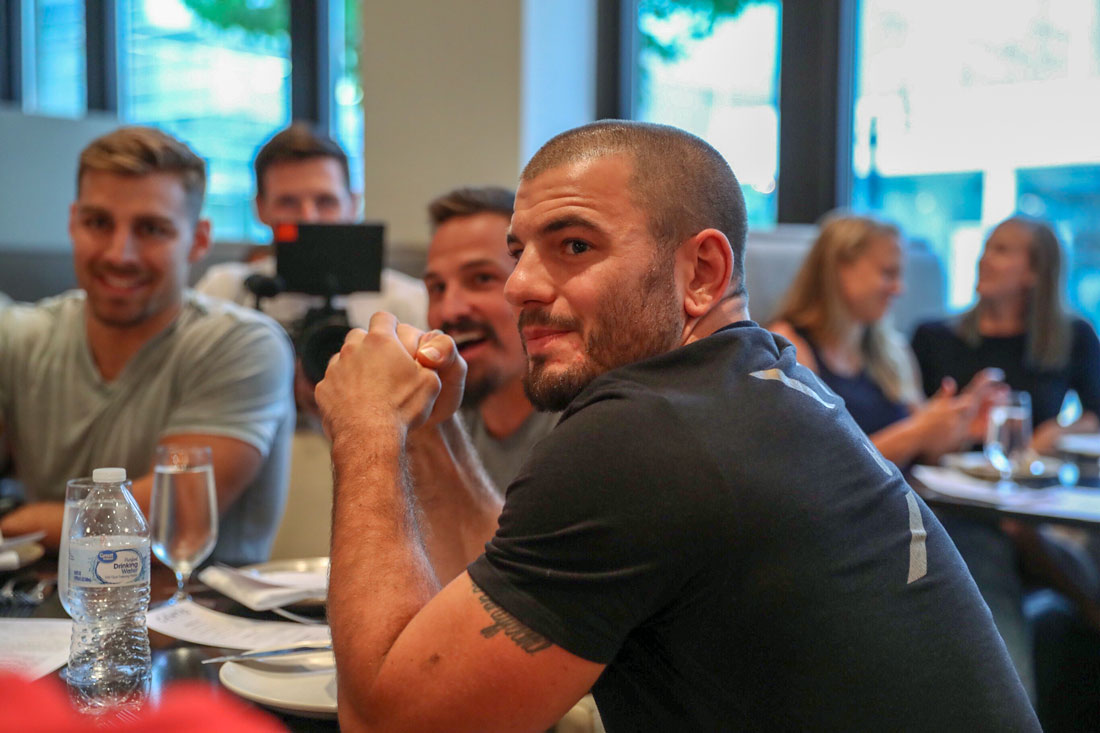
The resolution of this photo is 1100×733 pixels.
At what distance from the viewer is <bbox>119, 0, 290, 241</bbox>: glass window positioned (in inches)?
199

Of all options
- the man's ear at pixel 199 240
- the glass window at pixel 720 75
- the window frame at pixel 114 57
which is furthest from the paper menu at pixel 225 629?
the window frame at pixel 114 57

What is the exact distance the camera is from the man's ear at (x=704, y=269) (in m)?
1.00

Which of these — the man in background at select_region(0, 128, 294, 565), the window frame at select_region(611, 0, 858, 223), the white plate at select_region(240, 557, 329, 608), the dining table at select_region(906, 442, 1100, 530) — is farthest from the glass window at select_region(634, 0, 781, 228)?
the white plate at select_region(240, 557, 329, 608)

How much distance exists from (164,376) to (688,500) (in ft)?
4.59

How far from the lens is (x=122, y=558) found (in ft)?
3.39

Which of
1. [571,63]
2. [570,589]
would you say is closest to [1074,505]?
[570,589]

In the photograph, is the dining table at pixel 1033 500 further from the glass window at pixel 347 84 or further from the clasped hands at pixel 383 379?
the glass window at pixel 347 84

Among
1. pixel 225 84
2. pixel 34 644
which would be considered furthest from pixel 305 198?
pixel 225 84

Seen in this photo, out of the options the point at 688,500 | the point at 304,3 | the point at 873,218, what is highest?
the point at 304,3

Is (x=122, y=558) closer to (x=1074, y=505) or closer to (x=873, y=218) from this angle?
(x=1074, y=505)

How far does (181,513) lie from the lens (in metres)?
1.30

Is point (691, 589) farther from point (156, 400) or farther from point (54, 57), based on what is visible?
point (54, 57)

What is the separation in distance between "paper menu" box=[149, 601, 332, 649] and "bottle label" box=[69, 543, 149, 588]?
0.13 m

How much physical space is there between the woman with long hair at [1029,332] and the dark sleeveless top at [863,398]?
534 mm
